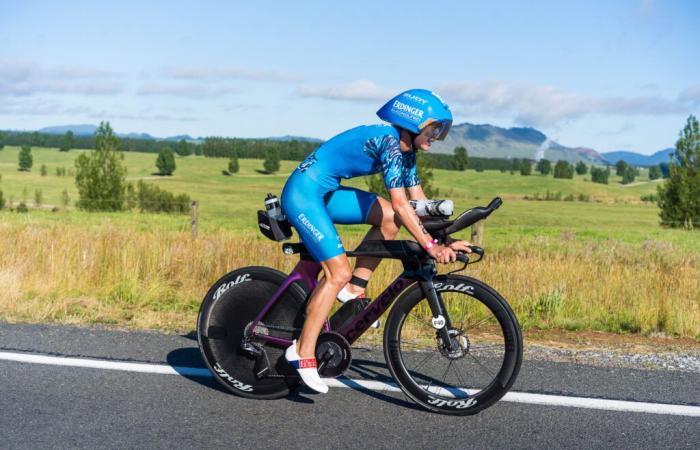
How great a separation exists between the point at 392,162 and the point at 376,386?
4.96 feet

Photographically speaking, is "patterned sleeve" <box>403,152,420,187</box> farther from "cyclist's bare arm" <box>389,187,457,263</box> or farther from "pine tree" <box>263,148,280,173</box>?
"pine tree" <box>263,148,280,173</box>

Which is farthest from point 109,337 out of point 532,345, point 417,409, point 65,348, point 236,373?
point 532,345

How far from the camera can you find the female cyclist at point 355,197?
14.0ft

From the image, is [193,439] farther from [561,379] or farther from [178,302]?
[178,302]

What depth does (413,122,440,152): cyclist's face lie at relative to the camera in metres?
4.34

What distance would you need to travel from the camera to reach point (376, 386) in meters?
4.85

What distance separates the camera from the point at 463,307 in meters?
4.57

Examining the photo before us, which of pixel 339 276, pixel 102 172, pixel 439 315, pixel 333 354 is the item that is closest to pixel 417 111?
pixel 339 276

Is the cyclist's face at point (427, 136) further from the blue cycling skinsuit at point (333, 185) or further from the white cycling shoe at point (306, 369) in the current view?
the white cycling shoe at point (306, 369)

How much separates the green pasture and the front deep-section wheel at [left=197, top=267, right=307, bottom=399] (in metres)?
31.3

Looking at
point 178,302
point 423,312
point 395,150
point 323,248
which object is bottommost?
point 178,302

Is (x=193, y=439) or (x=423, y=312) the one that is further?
(x=423, y=312)

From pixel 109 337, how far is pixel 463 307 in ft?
10.2

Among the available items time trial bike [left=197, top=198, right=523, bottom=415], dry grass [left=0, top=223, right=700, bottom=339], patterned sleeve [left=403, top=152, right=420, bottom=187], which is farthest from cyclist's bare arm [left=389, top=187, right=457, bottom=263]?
dry grass [left=0, top=223, right=700, bottom=339]
